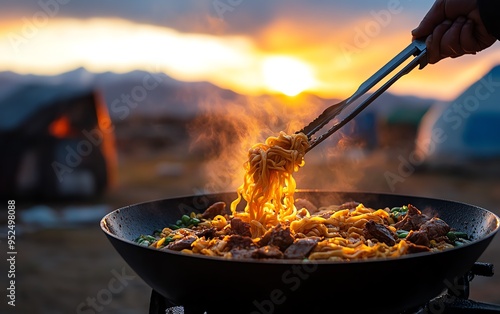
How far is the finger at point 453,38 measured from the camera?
4688 mm

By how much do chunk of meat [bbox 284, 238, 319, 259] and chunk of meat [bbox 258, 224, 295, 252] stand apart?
57mm

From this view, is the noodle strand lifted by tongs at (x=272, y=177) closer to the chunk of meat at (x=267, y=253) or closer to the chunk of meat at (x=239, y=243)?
the chunk of meat at (x=239, y=243)

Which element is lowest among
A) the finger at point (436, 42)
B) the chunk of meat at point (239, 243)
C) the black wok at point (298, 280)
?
the black wok at point (298, 280)

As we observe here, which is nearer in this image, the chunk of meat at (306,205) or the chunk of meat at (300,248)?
the chunk of meat at (300,248)

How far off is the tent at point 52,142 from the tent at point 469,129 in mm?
16139

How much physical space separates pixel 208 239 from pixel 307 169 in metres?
23.4

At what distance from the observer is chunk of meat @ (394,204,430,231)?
4648mm

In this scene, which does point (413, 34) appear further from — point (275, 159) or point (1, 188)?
point (1, 188)

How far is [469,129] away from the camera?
83.3 ft

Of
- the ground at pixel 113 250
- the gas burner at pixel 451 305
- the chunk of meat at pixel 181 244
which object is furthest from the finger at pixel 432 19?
the chunk of meat at pixel 181 244

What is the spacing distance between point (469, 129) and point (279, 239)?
945 inches

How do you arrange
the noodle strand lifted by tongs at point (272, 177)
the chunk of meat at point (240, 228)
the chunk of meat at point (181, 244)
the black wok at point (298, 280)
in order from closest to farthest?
the black wok at point (298, 280)
the chunk of meat at point (181, 244)
the chunk of meat at point (240, 228)
the noodle strand lifted by tongs at point (272, 177)

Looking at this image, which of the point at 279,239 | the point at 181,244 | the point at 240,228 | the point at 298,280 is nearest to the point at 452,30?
the point at 279,239

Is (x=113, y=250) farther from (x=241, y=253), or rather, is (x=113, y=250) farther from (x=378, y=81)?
(x=378, y=81)
